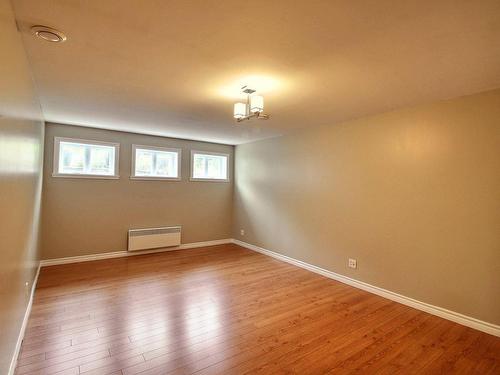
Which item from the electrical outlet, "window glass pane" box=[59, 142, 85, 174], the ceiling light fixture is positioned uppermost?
the ceiling light fixture

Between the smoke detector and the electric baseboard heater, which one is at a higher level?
the smoke detector

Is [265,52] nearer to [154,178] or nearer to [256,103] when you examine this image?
[256,103]

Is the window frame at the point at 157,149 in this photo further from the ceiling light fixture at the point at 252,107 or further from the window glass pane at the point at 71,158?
the ceiling light fixture at the point at 252,107

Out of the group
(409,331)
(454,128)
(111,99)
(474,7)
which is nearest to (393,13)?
(474,7)

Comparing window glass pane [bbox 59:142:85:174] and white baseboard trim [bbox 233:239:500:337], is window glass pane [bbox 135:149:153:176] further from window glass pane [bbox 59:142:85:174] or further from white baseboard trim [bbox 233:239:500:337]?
white baseboard trim [bbox 233:239:500:337]

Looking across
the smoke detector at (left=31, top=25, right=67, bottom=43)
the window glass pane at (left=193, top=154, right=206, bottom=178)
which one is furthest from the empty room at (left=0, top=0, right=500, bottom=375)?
the window glass pane at (left=193, top=154, right=206, bottom=178)

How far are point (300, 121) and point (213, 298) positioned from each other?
112 inches

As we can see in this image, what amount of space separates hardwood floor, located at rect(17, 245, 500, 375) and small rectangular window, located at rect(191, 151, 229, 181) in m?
2.67

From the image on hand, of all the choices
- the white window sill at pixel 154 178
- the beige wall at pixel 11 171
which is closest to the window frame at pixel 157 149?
the white window sill at pixel 154 178

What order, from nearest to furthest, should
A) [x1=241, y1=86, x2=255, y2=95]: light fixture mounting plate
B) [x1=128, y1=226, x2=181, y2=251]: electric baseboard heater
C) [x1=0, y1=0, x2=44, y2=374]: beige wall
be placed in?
1. [x1=0, y1=0, x2=44, y2=374]: beige wall
2. [x1=241, y1=86, x2=255, y2=95]: light fixture mounting plate
3. [x1=128, y1=226, x2=181, y2=251]: electric baseboard heater

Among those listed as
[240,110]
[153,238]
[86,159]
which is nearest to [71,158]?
[86,159]

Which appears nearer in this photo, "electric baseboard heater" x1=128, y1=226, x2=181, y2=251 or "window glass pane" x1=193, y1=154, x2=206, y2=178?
"electric baseboard heater" x1=128, y1=226, x2=181, y2=251

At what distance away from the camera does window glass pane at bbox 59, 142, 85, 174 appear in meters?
4.46

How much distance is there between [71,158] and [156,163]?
58.2 inches
